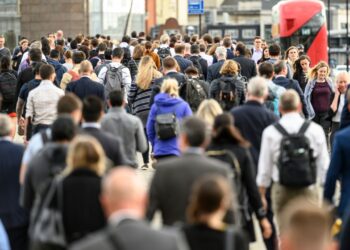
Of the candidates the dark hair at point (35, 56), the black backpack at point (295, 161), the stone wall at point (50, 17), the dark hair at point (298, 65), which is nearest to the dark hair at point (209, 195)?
the black backpack at point (295, 161)

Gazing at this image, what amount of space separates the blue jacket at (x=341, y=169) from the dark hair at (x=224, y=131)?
85 cm

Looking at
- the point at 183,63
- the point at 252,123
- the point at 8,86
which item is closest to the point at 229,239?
the point at 252,123

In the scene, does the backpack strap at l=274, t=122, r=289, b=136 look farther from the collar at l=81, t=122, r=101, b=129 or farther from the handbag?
the handbag

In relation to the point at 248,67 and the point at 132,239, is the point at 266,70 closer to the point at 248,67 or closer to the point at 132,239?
Answer: the point at 248,67

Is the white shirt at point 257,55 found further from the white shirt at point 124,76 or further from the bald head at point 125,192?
the bald head at point 125,192

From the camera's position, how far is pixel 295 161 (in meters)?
11.3

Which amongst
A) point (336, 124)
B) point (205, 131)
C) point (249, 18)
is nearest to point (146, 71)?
point (336, 124)

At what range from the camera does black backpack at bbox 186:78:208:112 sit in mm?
17438

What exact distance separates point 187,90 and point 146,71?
0.97 meters

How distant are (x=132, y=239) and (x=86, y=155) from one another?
7.13ft

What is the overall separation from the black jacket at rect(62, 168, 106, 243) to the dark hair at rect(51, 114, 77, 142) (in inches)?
34.2

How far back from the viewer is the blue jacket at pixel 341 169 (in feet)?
34.9

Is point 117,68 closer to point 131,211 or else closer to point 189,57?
point 189,57

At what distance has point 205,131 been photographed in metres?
9.05
